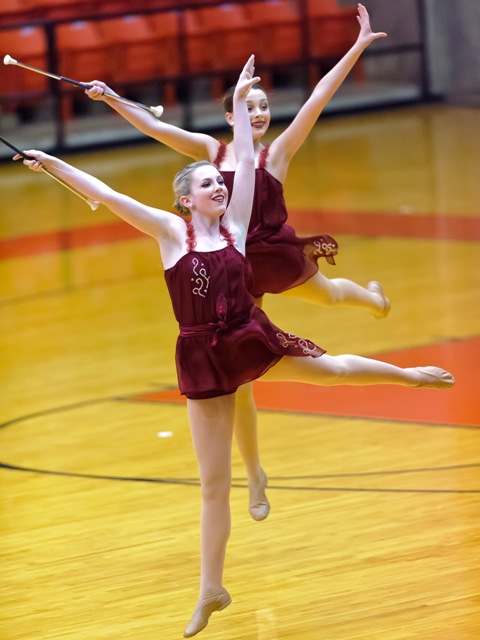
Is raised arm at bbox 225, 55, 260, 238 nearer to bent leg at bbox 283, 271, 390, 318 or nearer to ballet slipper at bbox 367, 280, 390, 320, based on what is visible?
bent leg at bbox 283, 271, 390, 318

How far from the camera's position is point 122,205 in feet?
13.4

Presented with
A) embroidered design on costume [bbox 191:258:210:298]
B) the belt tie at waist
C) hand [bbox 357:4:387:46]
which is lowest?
the belt tie at waist

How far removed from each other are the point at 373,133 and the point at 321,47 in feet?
4.74

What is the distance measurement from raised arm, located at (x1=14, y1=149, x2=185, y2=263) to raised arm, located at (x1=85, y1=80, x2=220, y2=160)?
523 mm

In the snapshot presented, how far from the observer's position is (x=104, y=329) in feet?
26.8

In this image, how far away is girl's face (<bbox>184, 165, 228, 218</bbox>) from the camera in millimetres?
4105

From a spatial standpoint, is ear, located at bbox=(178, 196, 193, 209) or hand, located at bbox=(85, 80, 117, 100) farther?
hand, located at bbox=(85, 80, 117, 100)

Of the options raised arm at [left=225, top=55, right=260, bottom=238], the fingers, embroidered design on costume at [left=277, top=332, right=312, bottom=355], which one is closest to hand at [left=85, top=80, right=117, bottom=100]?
the fingers

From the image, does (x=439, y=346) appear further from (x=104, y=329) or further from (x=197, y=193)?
(x=197, y=193)

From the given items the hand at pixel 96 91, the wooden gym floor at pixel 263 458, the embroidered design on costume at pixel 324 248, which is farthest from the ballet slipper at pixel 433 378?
the hand at pixel 96 91

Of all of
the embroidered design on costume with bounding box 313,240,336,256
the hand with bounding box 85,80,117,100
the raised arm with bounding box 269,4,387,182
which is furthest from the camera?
the embroidered design on costume with bounding box 313,240,336,256

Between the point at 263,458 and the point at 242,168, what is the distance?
6.49 ft

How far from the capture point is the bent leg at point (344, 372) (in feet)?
14.3

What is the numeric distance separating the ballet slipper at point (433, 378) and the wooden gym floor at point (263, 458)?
0.50 meters
